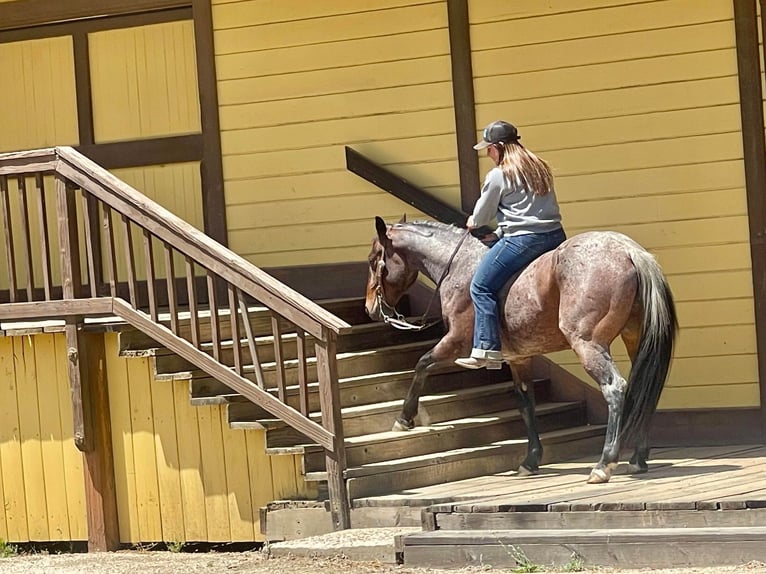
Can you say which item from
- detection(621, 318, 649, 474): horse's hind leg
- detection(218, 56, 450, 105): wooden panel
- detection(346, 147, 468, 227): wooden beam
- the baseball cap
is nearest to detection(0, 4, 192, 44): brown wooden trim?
detection(218, 56, 450, 105): wooden panel

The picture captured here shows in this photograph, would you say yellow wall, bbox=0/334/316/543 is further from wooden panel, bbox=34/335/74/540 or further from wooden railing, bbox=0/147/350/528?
wooden railing, bbox=0/147/350/528

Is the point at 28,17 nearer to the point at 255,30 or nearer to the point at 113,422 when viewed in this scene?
the point at 255,30

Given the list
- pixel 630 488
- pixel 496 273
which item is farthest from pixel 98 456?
pixel 630 488

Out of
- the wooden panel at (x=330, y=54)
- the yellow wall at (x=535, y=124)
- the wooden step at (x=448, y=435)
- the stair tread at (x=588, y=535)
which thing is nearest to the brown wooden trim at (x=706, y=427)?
the yellow wall at (x=535, y=124)

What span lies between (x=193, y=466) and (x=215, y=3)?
12.5 feet

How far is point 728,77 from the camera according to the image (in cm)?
966

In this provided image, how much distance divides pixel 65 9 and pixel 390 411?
14.7 ft

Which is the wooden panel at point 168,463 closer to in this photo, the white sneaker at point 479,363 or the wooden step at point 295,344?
the wooden step at point 295,344

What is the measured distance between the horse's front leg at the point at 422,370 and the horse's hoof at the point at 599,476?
48.4 inches

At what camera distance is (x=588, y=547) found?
705 centimetres

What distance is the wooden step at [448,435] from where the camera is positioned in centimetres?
859

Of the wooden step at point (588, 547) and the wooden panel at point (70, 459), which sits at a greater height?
the wooden panel at point (70, 459)

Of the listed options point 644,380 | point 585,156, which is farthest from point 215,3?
point 644,380

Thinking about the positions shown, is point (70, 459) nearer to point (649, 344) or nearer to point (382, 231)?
point (382, 231)
